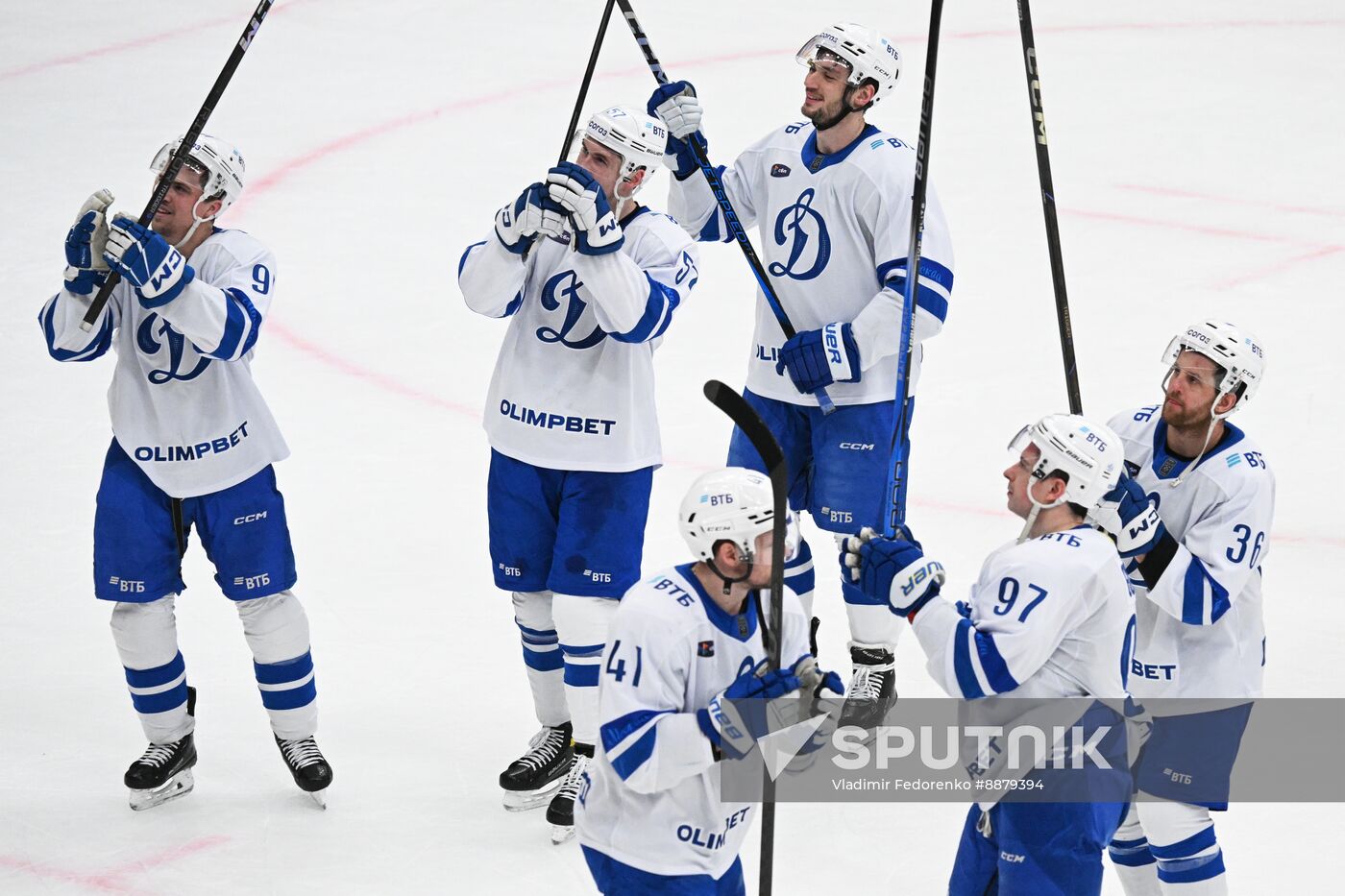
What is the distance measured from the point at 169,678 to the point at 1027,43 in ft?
8.23

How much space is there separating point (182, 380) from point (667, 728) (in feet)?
5.92

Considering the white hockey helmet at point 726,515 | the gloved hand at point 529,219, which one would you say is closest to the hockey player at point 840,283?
the gloved hand at point 529,219

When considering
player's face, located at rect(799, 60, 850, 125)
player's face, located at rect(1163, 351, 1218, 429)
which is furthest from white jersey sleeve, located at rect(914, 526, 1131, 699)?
player's face, located at rect(799, 60, 850, 125)

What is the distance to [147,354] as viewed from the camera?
14.3ft

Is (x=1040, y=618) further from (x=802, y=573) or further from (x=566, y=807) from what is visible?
(x=566, y=807)

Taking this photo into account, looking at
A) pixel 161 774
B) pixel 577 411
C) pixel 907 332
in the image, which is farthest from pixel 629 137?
pixel 161 774

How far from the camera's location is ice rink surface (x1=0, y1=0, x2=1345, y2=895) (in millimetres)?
4539

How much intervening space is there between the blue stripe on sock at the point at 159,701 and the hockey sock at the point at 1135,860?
2.24 m

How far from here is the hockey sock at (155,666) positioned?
449 centimetres

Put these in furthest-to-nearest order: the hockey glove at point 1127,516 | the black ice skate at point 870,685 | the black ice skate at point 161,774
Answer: the black ice skate at point 870,685 < the black ice skate at point 161,774 < the hockey glove at point 1127,516

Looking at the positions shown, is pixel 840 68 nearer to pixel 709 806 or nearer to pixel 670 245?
pixel 670 245

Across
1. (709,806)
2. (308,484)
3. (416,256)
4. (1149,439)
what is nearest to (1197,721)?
(1149,439)

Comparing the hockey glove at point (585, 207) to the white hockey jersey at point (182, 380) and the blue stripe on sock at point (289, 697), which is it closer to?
the white hockey jersey at point (182, 380)

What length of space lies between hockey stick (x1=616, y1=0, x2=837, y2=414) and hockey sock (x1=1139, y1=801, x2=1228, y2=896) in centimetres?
129
